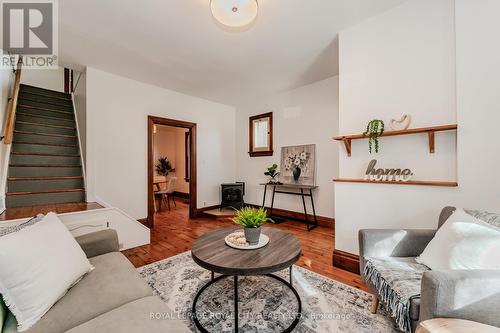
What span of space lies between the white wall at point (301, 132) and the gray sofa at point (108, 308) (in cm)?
334

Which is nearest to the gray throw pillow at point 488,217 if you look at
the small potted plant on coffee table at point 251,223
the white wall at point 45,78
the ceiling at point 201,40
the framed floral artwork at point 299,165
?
the small potted plant on coffee table at point 251,223

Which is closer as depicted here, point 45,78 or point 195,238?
point 195,238

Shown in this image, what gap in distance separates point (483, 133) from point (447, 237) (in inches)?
38.2

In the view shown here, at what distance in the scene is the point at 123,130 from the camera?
3.65 meters

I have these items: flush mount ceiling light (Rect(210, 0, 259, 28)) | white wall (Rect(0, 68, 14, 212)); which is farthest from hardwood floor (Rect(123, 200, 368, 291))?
flush mount ceiling light (Rect(210, 0, 259, 28))

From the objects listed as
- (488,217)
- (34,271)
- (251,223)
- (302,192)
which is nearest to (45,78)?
(34,271)

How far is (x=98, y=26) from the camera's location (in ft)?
7.63

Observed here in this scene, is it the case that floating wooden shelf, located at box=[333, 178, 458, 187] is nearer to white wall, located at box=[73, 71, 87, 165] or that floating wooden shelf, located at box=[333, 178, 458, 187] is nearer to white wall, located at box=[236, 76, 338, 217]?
white wall, located at box=[236, 76, 338, 217]

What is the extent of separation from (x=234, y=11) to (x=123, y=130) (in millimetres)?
2843

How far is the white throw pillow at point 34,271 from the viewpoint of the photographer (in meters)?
0.96

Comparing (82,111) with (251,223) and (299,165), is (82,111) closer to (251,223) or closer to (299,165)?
(251,223)

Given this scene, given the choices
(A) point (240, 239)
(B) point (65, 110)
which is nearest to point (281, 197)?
(A) point (240, 239)

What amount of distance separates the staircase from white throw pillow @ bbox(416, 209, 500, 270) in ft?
14.3

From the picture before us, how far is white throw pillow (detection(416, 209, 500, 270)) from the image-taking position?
1.17 m
